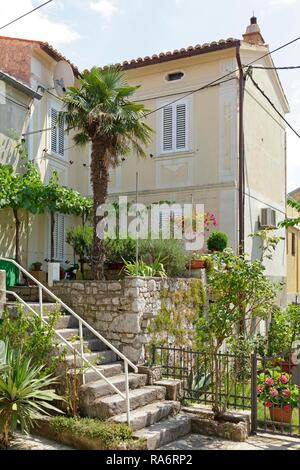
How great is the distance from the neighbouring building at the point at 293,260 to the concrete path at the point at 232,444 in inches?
480

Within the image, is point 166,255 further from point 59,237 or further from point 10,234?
point 59,237

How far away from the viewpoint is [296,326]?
12492 millimetres

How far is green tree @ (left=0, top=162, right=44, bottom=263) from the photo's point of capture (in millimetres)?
11055

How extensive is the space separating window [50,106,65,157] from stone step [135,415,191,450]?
9199 millimetres

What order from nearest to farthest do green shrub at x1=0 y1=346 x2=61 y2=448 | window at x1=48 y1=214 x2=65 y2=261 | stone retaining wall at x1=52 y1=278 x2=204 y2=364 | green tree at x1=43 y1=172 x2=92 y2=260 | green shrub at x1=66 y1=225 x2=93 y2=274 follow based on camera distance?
green shrub at x1=0 y1=346 x2=61 y2=448
stone retaining wall at x1=52 y1=278 x2=204 y2=364
green tree at x1=43 y1=172 x2=92 y2=260
green shrub at x1=66 y1=225 x2=93 y2=274
window at x1=48 y1=214 x2=65 y2=261

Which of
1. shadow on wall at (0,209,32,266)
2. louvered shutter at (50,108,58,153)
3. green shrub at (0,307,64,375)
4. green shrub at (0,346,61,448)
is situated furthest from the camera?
louvered shutter at (50,108,58,153)

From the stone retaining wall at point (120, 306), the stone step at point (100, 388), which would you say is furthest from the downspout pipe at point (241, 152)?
the stone step at point (100, 388)

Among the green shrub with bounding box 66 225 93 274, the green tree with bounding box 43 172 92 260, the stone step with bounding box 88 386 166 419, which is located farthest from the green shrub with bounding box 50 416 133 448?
the green tree with bounding box 43 172 92 260

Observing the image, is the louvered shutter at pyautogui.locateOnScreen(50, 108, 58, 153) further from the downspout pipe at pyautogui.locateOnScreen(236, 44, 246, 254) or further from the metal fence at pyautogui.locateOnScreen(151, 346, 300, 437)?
the metal fence at pyautogui.locateOnScreen(151, 346, 300, 437)

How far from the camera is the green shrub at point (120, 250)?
37.2 ft

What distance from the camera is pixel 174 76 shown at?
14.8m

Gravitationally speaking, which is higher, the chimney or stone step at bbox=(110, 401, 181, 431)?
the chimney

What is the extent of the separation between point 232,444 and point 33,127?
9762mm
